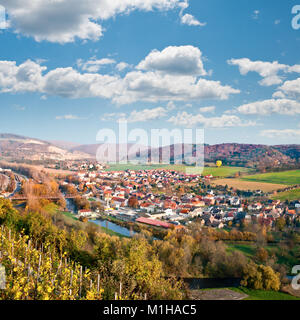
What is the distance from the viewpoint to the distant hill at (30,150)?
21.9m

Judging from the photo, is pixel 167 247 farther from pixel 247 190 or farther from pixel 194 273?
pixel 247 190

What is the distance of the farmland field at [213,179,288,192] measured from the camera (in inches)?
606

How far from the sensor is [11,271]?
10.1 feet

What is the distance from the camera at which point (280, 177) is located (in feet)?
53.4

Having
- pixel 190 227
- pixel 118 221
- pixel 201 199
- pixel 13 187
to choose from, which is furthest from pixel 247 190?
pixel 13 187

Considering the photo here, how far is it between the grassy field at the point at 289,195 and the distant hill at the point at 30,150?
56.3 ft

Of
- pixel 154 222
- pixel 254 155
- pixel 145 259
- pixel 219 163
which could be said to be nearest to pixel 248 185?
pixel 219 163

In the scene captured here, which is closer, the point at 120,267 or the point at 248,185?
the point at 120,267

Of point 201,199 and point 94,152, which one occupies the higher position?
point 94,152

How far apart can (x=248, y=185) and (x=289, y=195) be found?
249 cm

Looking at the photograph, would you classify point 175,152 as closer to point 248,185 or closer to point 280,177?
point 248,185

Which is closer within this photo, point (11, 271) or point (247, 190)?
Answer: point (11, 271)

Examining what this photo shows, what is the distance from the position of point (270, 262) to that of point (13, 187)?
15.0 meters

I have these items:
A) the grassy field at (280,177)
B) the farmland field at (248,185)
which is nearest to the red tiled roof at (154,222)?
the farmland field at (248,185)
